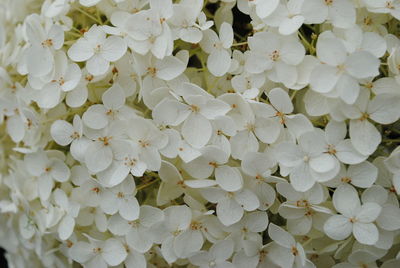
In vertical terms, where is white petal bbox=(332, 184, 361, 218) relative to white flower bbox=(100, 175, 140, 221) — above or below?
above

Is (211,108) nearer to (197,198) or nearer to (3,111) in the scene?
(197,198)

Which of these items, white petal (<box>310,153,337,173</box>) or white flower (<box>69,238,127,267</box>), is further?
white flower (<box>69,238,127,267</box>)

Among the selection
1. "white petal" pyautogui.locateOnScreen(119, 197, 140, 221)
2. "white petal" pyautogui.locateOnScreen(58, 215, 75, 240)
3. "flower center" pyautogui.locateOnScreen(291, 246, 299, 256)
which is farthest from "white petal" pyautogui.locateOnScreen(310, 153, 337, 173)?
"white petal" pyautogui.locateOnScreen(58, 215, 75, 240)

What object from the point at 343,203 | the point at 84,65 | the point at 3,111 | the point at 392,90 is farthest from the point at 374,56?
the point at 3,111

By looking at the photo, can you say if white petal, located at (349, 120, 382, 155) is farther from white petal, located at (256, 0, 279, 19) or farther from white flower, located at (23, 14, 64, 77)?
white flower, located at (23, 14, 64, 77)

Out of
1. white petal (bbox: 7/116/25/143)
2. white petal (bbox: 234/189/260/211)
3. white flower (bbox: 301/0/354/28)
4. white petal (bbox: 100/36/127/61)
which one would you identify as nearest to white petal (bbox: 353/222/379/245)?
white petal (bbox: 234/189/260/211)

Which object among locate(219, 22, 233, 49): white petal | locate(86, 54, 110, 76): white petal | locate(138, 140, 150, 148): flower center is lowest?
locate(138, 140, 150, 148): flower center

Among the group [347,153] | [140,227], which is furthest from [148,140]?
[347,153]
